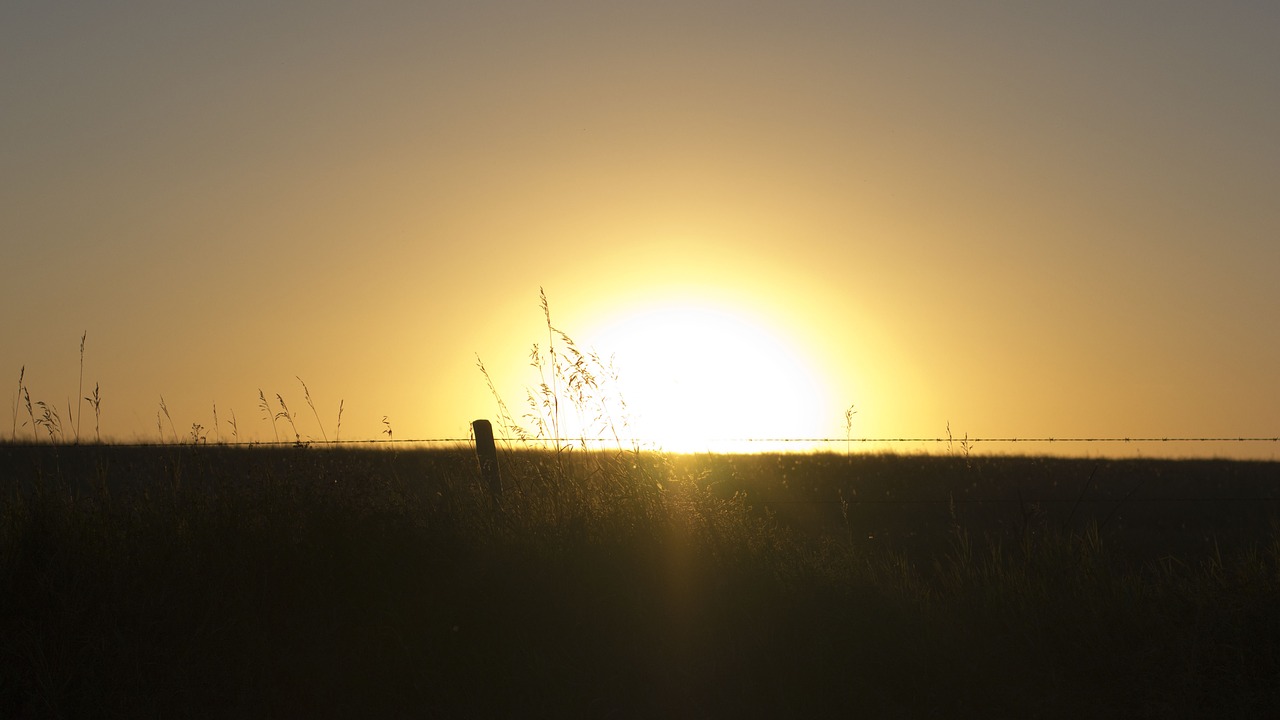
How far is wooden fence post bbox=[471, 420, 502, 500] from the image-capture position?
7.31 metres

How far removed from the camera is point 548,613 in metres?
5.82

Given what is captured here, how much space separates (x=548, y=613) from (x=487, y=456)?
1935 millimetres

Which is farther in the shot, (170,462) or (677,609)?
(170,462)

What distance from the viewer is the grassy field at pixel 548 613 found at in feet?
17.2

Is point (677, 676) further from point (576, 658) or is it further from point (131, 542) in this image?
point (131, 542)

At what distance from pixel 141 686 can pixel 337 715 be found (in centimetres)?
97

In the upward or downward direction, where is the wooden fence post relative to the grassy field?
upward

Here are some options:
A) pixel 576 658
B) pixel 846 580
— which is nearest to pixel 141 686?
pixel 576 658

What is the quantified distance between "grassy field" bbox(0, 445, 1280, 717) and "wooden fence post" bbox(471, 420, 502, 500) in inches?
7.5

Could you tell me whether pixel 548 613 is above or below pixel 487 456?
below

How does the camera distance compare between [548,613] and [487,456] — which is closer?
[548,613]

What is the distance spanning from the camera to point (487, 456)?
7.51 m

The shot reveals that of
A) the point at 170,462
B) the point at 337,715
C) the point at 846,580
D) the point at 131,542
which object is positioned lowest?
the point at 337,715

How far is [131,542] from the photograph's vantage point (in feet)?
19.5
